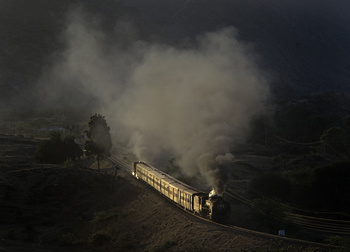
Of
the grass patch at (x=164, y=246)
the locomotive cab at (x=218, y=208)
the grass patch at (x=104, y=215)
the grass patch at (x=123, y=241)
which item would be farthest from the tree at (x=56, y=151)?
the locomotive cab at (x=218, y=208)

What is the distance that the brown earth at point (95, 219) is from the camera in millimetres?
28891

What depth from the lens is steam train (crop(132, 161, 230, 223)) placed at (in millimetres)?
31266

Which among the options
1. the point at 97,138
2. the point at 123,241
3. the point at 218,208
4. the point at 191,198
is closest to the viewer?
the point at 218,208

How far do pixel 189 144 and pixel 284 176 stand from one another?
21865 mm

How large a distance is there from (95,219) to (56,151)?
2999cm

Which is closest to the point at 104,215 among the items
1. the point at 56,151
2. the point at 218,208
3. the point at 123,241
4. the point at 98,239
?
the point at 98,239

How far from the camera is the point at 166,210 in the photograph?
38406mm

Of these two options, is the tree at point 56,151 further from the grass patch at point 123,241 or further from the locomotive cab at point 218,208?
the locomotive cab at point 218,208

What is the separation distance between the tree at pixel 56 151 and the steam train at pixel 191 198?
70.2 feet

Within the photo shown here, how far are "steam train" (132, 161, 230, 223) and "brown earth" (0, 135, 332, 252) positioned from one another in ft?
2.81

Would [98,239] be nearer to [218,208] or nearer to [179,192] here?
[179,192]

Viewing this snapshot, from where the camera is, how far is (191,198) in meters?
35.2

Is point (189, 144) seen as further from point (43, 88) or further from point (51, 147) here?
point (43, 88)

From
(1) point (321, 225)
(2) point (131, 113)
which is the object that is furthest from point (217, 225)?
(2) point (131, 113)
